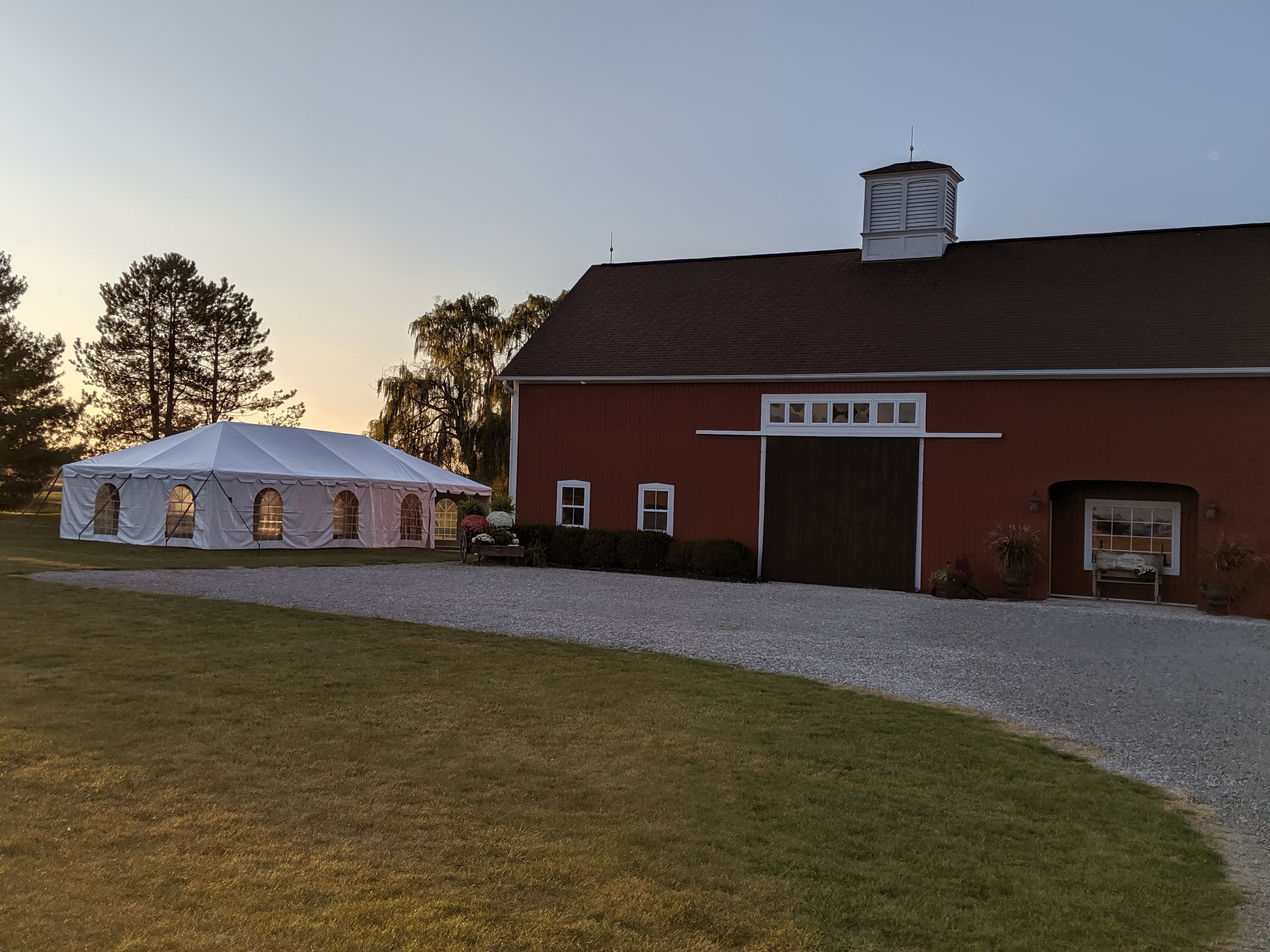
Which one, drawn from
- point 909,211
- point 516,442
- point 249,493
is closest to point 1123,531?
point 909,211

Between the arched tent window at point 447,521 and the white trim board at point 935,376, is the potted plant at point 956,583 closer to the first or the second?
the white trim board at point 935,376

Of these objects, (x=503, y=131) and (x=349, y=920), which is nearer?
(x=349, y=920)

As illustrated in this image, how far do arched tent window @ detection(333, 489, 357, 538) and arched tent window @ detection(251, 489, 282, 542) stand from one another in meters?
1.42

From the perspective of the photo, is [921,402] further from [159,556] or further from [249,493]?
[249,493]

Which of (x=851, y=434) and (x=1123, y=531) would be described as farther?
(x=851, y=434)

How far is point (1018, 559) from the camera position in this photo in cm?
1638

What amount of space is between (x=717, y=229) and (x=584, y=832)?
22.5 m

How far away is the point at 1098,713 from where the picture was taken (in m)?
7.80

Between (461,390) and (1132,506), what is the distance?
22521mm

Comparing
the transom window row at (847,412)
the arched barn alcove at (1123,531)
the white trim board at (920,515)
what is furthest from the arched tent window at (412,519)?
the arched barn alcove at (1123,531)

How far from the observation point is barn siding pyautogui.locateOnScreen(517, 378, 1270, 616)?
15688 mm

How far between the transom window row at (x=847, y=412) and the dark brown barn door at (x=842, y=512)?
299 millimetres

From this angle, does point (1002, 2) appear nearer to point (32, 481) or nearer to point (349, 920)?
point (349, 920)

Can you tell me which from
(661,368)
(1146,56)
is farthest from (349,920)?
(661,368)
